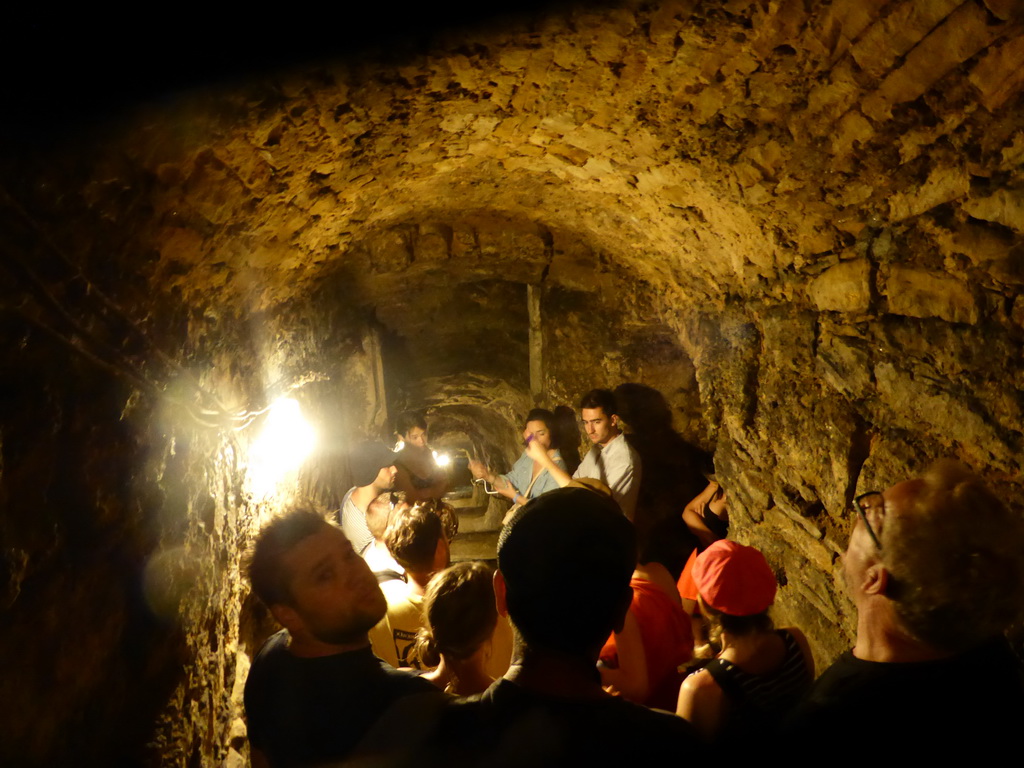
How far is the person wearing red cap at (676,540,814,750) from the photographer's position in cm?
161

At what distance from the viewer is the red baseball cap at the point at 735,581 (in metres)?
1.77

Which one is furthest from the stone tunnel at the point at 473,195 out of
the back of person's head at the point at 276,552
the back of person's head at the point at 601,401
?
the back of person's head at the point at 601,401

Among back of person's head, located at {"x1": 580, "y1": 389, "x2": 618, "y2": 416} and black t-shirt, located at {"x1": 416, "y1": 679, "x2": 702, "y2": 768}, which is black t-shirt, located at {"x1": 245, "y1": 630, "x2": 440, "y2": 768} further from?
back of person's head, located at {"x1": 580, "y1": 389, "x2": 618, "y2": 416}

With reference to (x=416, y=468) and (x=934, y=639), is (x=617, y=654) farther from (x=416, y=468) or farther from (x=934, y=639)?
(x=416, y=468)

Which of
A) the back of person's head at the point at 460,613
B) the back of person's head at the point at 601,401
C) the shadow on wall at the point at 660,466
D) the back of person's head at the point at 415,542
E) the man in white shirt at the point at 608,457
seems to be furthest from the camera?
the shadow on wall at the point at 660,466

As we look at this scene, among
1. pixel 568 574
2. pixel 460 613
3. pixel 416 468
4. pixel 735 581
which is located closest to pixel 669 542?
pixel 416 468

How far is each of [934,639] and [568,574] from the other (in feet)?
2.46

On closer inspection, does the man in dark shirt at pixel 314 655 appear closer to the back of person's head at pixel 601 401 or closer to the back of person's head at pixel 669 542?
the back of person's head at pixel 601 401

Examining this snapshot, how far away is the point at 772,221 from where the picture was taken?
256cm

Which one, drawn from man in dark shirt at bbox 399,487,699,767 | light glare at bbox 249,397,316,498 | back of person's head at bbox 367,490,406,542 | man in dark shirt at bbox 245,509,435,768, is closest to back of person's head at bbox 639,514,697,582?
back of person's head at bbox 367,490,406,542

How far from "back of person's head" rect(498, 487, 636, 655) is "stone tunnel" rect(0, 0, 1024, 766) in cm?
115

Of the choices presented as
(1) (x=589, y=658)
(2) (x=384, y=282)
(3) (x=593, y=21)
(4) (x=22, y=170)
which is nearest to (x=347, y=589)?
(1) (x=589, y=658)

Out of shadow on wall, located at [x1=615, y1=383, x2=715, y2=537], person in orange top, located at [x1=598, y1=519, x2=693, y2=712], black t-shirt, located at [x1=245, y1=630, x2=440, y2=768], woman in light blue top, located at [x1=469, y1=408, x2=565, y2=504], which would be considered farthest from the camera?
woman in light blue top, located at [x1=469, y1=408, x2=565, y2=504]

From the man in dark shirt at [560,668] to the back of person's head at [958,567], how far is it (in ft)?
1.83
